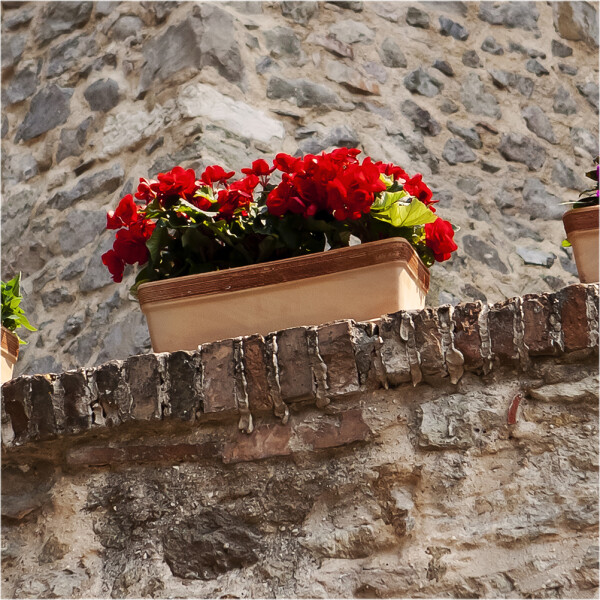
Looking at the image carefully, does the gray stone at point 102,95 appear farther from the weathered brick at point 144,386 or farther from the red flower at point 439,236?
the weathered brick at point 144,386

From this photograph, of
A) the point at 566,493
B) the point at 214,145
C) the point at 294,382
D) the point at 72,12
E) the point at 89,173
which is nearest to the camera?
the point at 566,493

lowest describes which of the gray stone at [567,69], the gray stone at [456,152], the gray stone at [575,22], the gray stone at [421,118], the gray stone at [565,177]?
the gray stone at [565,177]

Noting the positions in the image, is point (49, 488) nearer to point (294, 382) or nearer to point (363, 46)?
point (294, 382)

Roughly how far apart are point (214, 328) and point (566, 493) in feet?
2.29

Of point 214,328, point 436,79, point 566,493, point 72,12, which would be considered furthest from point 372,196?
point 72,12

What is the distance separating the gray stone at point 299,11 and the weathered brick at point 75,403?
2128mm

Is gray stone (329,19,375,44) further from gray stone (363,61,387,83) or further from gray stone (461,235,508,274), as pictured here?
gray stone (461,235,508,274)

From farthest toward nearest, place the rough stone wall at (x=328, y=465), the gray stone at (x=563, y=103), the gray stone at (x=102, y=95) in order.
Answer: the gray stone at (x=563, y=103) < the gray stone at (x=102, y=95) < the rough stone wall at (x=328, y=465)

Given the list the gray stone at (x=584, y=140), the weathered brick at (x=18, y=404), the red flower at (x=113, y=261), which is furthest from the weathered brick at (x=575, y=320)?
the gray stone at (x=584, y=140)

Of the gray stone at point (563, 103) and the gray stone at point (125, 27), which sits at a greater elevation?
the gray stone at point (125, 27)

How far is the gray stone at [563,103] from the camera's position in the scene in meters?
3.75

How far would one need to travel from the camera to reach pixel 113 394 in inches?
60.1

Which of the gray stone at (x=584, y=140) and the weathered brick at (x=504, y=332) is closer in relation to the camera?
the weathered brick at (x=504, y=332)

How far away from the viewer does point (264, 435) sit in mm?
1479
